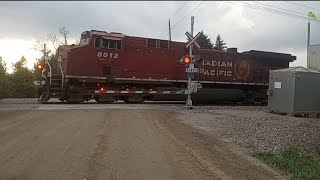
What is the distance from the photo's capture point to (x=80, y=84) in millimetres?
23859

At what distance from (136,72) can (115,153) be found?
16.4 metres

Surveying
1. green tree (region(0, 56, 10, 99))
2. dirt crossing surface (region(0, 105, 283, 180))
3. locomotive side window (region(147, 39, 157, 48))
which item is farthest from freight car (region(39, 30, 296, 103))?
green tree (region(0, 56, 10, 99))

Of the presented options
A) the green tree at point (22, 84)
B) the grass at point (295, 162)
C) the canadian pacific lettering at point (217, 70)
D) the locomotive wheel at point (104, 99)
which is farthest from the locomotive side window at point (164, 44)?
the green tree at point (22, 84)

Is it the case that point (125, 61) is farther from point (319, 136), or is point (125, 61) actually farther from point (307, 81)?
point (319, 136)

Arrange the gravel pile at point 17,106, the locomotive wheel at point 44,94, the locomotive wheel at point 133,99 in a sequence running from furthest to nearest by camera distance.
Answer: the locomotive wheel at point 133,99 → the locomotive wheel at point 44,94 → the gravel pile at point 17,106

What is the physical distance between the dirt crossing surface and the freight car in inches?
383

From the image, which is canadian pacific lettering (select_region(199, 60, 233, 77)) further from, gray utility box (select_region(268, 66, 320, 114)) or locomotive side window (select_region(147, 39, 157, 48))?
gray utility box (select_region(268, 66, 320, 114))

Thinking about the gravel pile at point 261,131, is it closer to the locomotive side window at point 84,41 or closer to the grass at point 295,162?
the grass at point 295,162

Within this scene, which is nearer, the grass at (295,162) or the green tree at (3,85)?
the grass at (295,162)

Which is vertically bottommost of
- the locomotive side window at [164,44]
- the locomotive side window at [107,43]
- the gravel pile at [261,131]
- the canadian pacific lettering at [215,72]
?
the gravel pile at [261,131]

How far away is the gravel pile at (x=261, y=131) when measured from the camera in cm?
1233

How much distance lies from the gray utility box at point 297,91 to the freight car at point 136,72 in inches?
223

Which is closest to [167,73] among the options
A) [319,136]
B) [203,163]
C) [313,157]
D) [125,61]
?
[125,61]

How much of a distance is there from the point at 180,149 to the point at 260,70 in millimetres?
21874
